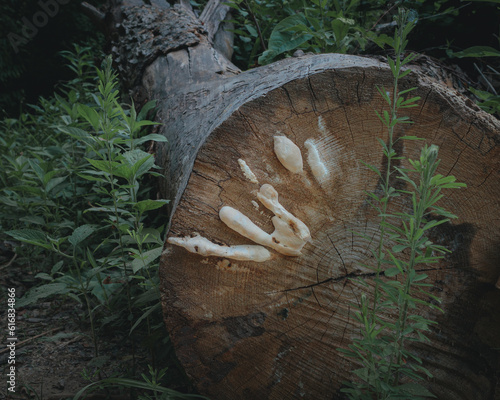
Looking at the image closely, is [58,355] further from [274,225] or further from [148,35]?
[148,35]

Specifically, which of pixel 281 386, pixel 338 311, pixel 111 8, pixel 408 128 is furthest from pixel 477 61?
pixel 111 8

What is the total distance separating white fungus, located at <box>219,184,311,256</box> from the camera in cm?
136

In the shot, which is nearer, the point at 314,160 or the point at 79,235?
the point at 314,160

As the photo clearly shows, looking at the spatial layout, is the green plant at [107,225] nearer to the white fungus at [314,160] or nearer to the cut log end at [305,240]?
the cut log end at [305,240]

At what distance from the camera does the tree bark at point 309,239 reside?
1370 mm

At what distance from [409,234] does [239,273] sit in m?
0.57

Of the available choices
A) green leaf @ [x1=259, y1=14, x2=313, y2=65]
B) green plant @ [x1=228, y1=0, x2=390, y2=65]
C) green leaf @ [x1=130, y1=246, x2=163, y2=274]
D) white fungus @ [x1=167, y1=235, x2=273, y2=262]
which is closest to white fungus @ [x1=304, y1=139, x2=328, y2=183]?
white fungus @ [x1=167, y1=235, x2=273, y2=262]

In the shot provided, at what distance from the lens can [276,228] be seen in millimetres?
1388

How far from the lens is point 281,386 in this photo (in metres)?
1.44

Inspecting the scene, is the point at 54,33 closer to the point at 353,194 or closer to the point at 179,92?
the point at 179,92

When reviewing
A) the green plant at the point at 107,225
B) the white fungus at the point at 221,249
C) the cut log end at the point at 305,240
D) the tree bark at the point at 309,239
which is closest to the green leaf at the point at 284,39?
the green plant at the point at 107,225

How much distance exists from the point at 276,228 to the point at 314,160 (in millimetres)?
252

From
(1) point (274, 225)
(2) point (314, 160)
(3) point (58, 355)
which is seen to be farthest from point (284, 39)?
(3) point (58, 355)

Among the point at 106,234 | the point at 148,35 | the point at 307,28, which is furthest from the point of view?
the point at 148,35
